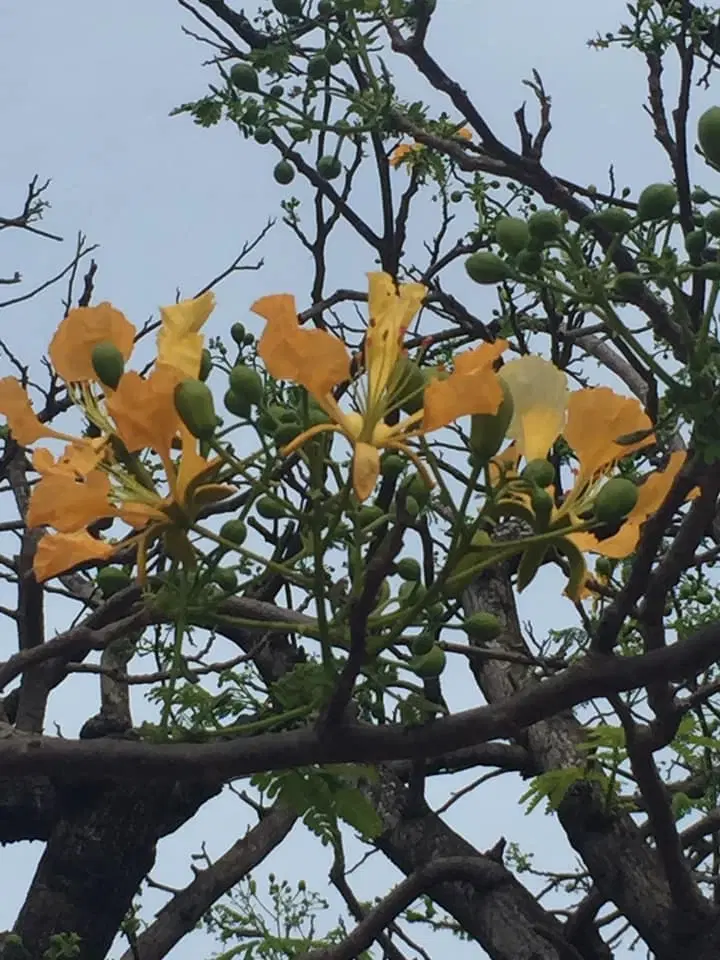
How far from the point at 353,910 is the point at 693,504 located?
235 cm

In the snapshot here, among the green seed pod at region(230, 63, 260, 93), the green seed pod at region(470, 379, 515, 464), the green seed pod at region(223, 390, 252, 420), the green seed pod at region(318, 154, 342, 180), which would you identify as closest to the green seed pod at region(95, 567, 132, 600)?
the green seed pod at region(223, 390, 252, 420)

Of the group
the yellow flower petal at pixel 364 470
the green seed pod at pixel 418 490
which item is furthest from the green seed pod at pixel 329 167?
the yellow flower petal at pixel 364 470

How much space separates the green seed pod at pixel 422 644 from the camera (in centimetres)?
138

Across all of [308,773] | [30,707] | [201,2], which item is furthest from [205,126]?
[308,773]

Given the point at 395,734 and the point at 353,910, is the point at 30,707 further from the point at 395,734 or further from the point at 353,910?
the point at 395,734

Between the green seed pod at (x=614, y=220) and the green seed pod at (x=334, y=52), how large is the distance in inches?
65.0

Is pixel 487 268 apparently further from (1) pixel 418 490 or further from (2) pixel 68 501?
(2) pixel 68 501

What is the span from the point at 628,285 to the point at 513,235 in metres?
0.13

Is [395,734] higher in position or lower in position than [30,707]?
lower

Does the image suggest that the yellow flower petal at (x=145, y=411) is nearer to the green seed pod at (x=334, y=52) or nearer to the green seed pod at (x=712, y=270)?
the green seed pod at (x=712, y=270)

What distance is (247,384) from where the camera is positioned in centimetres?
119

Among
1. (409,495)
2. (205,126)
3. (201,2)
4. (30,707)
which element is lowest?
(409,495)

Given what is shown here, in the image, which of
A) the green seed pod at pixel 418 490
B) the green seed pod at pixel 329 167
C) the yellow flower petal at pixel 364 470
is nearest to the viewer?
the yellow flower petal at pixel 364 470

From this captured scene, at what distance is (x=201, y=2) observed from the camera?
3457 millimetres
